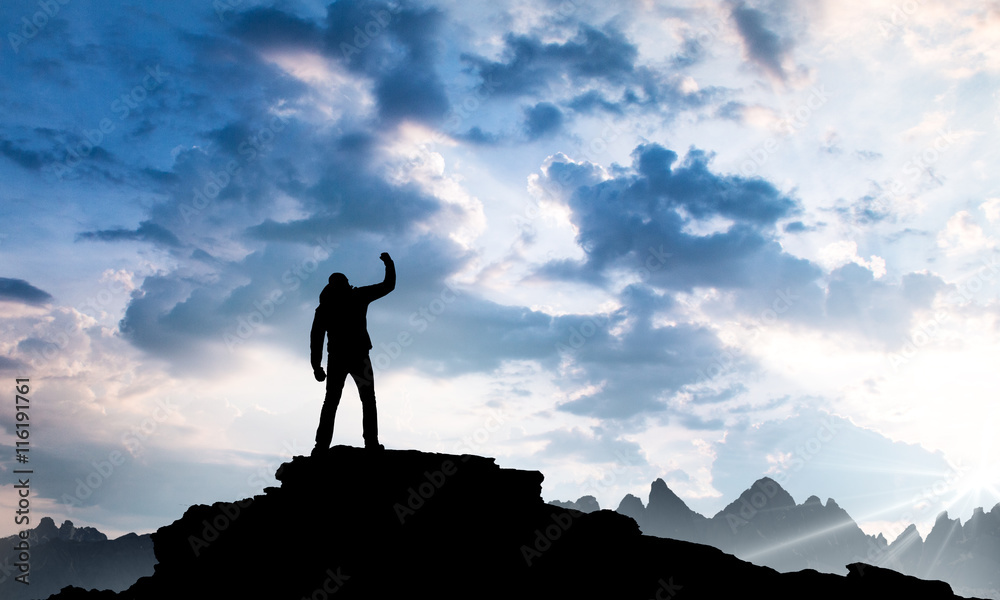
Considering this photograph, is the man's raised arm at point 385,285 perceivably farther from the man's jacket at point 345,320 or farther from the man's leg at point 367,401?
the man's leg at point 367,401

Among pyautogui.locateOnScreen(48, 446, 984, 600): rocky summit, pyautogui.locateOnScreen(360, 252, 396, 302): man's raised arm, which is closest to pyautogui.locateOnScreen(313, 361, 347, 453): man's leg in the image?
pyautogui.locateOnScreen(48, 446, 984, 600): rocky summit

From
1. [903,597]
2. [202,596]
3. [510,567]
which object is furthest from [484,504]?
[903,597]

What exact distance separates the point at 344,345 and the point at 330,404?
4.50 ft

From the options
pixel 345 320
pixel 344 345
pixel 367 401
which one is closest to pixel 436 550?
pixel 367 401

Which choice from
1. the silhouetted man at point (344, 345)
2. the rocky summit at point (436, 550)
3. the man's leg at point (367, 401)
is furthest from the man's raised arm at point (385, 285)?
the rocky summit at point (436, 550)

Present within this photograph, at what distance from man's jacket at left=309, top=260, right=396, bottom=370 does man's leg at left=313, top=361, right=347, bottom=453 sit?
330 mm

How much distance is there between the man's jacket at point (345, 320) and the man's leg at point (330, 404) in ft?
1.08

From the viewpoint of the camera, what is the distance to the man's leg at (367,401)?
13.4 m

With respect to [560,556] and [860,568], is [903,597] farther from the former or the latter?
[560,556]

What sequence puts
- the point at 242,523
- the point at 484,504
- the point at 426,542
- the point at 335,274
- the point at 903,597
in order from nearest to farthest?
the point at 903,597
the point at 426,542
the point at 484,504
the point at 242,523
the point at 335,274

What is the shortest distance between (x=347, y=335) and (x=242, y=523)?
4.79 metres

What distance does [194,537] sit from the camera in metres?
13.5

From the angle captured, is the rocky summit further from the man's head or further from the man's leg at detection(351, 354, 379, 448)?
the man's head

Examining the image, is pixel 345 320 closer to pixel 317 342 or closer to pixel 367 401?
pixel 317 342
